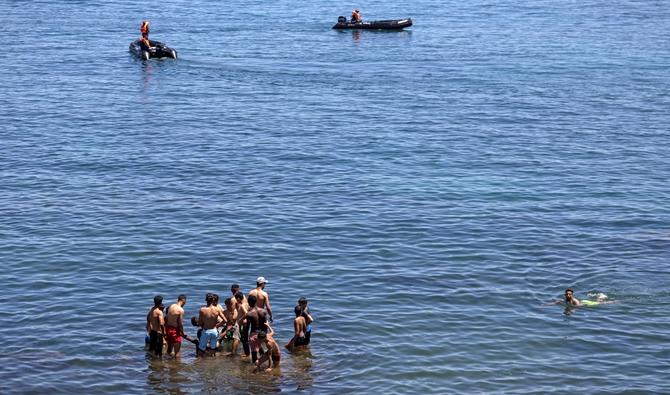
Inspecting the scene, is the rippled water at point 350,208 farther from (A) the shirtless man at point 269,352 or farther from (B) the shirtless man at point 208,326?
(B) the shirtless man at point 208,326

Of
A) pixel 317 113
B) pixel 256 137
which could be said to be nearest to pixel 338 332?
pixel 256 137

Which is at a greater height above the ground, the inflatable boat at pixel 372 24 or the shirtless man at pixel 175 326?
the inflatable boat at pixel 372 24

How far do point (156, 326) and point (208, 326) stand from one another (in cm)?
148

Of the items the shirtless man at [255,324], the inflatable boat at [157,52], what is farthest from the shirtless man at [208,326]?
the inflatable boat at [157,52]

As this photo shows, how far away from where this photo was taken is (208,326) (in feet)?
102

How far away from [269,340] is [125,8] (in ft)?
292

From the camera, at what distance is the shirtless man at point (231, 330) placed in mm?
31297

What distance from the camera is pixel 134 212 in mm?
46406

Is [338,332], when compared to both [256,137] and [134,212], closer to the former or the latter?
[134,212]

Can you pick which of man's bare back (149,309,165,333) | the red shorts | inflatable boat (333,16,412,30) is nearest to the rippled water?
the red shorts

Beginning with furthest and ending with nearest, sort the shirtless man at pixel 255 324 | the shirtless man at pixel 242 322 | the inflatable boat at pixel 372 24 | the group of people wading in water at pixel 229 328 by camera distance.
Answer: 1. the inflatable boat at pixel 372 24
2. the shirtless man at pixel 242 322
3. the group of people wading in water at pixel 229 328
4. the shirtless man at pixel 255 324

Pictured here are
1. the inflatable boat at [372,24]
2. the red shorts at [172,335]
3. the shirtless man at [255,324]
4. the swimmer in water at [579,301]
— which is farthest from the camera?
the inflatable boat at [372,24]

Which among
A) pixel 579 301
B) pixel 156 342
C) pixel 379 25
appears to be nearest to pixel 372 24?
pixel 379 25

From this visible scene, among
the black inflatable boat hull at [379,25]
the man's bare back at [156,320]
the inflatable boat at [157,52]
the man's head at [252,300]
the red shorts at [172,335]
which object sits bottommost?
the red shorts at [172,335]
